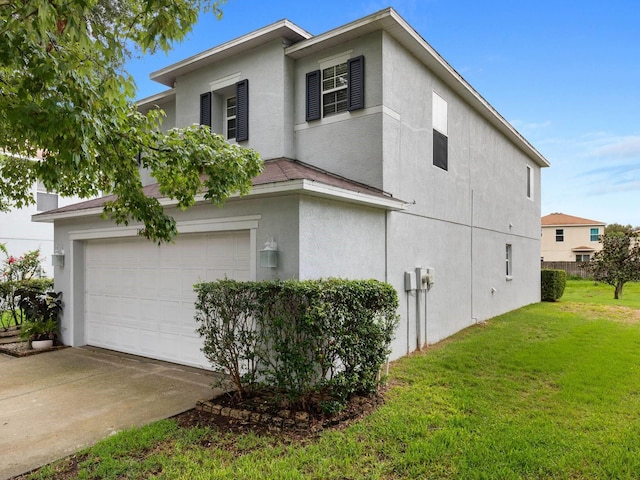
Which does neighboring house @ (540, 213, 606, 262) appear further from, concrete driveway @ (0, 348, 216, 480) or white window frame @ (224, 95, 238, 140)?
concrete driveway @ (0, 348, 216, 480)

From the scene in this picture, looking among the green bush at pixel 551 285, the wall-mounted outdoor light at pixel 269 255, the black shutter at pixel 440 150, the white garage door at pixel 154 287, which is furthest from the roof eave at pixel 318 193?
the green bush at pixel 551 285

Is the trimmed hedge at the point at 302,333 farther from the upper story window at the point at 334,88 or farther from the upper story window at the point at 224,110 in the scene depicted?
the upper story window at the point at 224,110

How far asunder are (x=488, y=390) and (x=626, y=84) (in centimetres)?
1911

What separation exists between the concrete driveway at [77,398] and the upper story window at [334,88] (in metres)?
5.74

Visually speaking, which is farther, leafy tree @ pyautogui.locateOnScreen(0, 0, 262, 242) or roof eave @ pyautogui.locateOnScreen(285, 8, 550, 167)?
roof eave @ pyautogui.locateOnScreen(285, 8, 550, 167)

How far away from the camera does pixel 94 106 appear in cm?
401

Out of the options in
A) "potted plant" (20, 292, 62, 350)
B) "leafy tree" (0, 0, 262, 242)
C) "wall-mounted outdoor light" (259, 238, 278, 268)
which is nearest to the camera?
"leafy tree" (0, 0, 262, 242)

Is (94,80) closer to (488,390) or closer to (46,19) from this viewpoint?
(46,19)

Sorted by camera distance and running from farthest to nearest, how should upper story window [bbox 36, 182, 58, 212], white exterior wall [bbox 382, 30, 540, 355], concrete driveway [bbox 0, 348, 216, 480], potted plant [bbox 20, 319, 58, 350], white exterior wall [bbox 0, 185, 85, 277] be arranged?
1. upper story window [bbox 36, 182, 58, 212]
2. white exterior wall [bbox 0, 185, 85, 277]
3. potted plant [bbox 20, 319, 58, 350]
4. white exterior wall [bbox 382, 30, 540, 355]
5. concrete driveway [bbox 0, 348, 216, 480]

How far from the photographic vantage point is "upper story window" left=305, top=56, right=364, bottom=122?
8328 mm

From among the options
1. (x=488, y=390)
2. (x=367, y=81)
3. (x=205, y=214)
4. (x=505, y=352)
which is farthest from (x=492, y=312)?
(x=205, y=214)

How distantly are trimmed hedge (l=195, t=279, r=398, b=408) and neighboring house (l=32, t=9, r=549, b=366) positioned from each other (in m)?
1.00

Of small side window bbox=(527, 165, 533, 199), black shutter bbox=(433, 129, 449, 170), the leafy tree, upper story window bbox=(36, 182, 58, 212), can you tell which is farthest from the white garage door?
small side window bbox=(527, 165, 533, 199)

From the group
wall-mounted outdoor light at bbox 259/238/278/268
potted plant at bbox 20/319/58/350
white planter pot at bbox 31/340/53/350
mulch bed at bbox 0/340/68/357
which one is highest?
wall-mounted outdoor light at bbox 259/238/278/268
